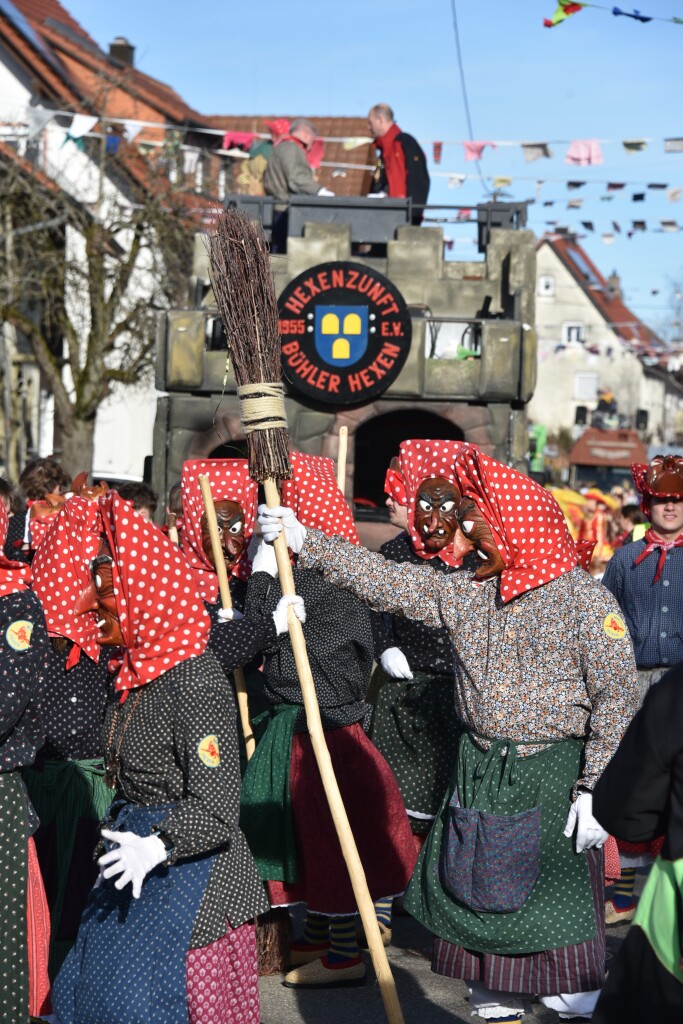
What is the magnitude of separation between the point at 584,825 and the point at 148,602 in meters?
1.43

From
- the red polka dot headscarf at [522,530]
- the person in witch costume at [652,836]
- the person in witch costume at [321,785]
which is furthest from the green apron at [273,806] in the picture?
the person in witch costume at [652,836]

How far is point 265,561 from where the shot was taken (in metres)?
5.70

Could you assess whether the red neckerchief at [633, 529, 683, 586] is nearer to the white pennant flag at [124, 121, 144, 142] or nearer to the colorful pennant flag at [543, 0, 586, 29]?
the colorful pennant flag at [543, 0, 586, 29]

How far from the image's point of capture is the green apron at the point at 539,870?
14.4 ft

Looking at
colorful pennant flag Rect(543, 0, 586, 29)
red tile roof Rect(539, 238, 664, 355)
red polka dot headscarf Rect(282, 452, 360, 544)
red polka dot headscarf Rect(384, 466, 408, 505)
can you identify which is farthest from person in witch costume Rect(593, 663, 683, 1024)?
red tile roof Rect(539, 238, 664, 355)

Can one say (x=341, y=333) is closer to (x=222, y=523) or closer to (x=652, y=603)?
(x=652, y=603)

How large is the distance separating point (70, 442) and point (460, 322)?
12.0 meters

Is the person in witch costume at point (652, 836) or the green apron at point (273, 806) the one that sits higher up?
the person in witch costume at point (652, 836)

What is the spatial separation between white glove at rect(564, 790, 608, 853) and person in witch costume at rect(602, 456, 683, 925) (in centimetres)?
229

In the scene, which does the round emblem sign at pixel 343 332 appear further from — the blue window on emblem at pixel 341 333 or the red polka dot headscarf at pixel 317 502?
the red polka dot headscarf at pixel 317 502

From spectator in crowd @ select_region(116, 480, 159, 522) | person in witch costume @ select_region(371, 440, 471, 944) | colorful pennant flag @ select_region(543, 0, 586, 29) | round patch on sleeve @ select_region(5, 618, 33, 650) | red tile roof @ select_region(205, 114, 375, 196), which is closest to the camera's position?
round patch on sleeve @ select_region(5, 618, 33, 650)

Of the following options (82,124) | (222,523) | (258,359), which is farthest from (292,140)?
(258,359)

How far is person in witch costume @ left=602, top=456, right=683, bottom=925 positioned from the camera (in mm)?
6629

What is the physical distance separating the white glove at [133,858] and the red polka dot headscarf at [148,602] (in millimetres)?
416
